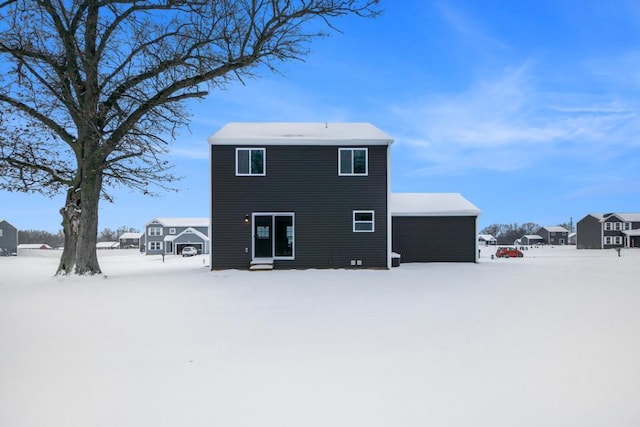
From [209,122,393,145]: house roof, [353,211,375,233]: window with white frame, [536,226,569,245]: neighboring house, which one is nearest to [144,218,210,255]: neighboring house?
[209,122,393,145]: house roof

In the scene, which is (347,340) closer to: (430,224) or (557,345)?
(557,345)

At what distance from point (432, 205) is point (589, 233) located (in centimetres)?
5094

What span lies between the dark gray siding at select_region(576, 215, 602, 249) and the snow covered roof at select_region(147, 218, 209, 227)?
58.4m

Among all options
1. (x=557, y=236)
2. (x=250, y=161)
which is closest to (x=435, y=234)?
(x=250, y=161)

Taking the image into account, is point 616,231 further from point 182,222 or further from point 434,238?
point 182,222

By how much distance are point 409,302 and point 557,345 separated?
3.38m

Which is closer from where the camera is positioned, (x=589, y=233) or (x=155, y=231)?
(x=155, y=231)

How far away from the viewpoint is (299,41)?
12.9m

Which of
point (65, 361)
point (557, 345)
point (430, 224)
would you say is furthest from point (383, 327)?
point (430, 224)

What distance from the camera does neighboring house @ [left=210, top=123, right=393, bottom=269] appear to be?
1548 cm

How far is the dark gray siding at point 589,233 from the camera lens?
56062mm

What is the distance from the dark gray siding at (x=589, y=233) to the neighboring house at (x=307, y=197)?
184 ft

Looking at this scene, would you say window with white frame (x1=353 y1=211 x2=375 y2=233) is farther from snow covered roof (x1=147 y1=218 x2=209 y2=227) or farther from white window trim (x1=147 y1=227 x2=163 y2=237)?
white window trim (x1=147 y1=227 x2=163 y2=237)

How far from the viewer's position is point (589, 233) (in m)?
58.2
